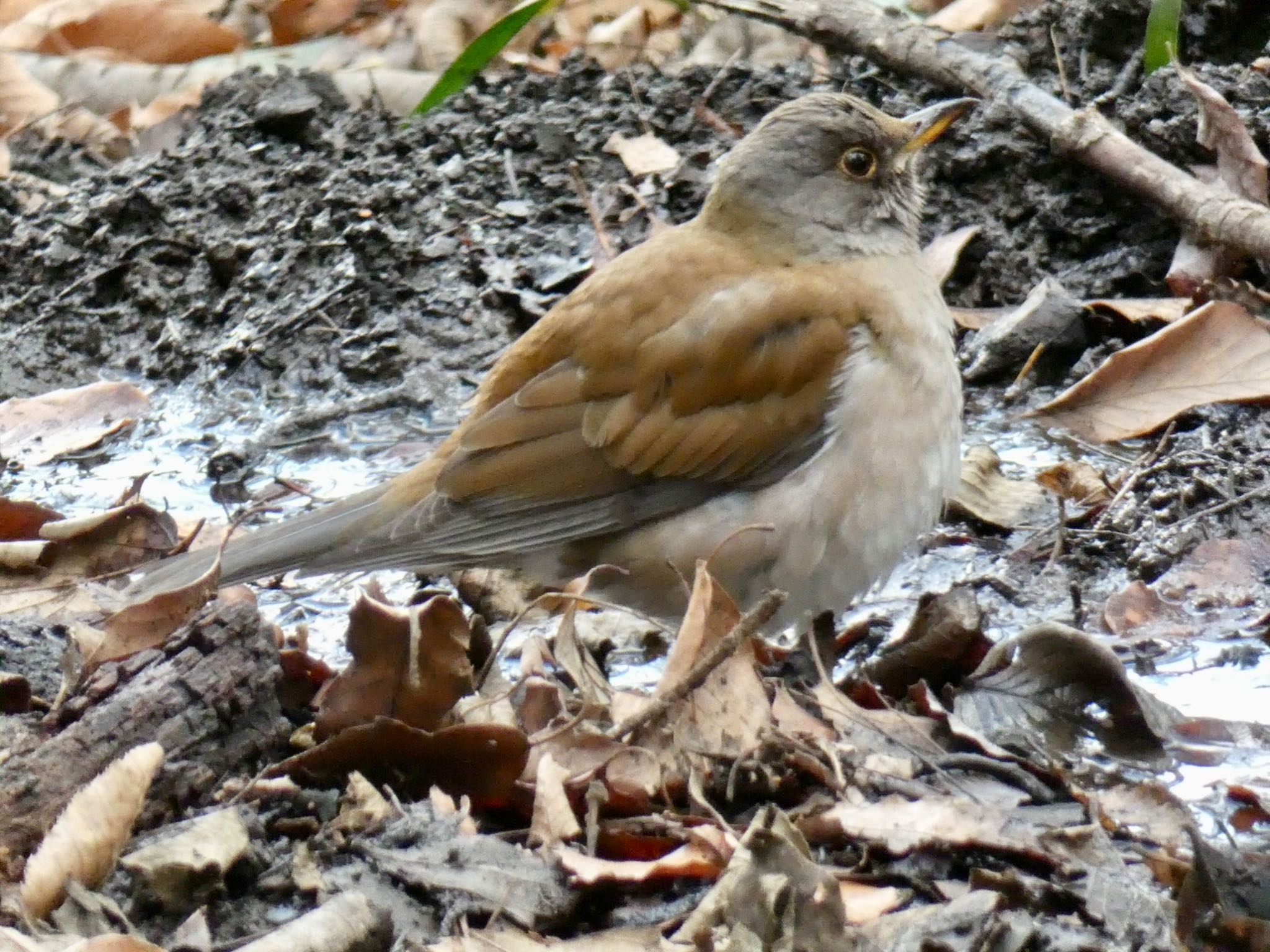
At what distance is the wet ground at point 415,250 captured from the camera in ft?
20.4

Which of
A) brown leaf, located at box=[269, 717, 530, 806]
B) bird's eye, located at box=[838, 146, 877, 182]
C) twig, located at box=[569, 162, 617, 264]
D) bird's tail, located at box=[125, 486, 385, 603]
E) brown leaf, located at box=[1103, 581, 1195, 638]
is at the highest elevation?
bird's eye, located at box=[838, 146, 877, 182]

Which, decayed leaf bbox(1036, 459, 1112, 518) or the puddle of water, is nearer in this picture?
the puddle of water

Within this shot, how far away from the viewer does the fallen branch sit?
5.89 meters

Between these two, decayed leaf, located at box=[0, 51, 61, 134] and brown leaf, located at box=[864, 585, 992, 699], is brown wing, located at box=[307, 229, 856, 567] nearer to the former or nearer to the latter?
brown leaf, located at box=[864, 585, 992, 699]

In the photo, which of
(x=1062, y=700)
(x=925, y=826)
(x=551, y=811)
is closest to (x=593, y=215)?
(x=1062, y=700)

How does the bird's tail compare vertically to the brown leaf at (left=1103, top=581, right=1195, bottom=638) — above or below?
above

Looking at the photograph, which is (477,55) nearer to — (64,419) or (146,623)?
(64,419)

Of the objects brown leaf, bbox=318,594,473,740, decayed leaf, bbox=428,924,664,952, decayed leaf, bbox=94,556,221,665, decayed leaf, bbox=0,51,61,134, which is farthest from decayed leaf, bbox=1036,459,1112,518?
decayed leaf, bbox=0,51,61,134

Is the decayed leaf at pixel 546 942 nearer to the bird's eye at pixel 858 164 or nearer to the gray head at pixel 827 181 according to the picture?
the gray head at pixel 827 181

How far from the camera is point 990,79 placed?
6.83 metres

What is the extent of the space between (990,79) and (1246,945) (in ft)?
15.2

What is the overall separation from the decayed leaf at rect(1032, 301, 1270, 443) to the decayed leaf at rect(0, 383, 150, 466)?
134 inches

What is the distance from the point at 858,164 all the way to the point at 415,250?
8.27ft

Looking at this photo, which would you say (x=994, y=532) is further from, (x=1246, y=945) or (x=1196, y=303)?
(x=1246, y=945)
